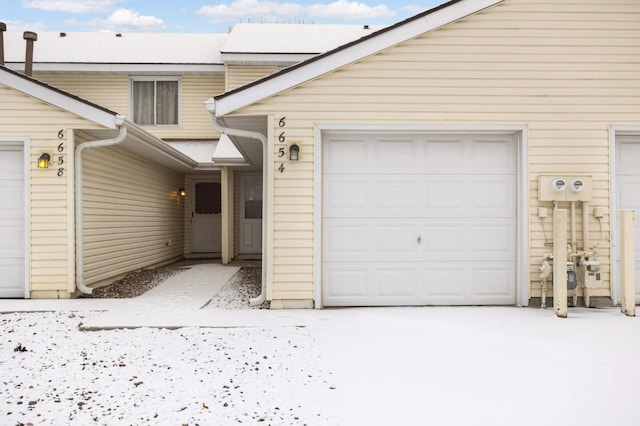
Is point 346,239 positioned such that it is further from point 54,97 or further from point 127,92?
point 127,92

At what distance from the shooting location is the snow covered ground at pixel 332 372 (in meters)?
3.04

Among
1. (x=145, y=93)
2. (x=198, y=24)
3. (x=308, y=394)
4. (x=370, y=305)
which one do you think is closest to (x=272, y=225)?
(x=370, y=305)

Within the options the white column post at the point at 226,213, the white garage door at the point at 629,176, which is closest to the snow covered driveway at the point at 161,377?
the white garage door at the point at 629,176

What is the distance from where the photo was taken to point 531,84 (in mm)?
6258

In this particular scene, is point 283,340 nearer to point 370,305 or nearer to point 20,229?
point 370,305

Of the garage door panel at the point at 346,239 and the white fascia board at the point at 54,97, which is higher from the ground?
the white fascia board at the point at 54,97

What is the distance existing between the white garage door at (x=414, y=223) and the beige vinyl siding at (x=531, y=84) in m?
0.35

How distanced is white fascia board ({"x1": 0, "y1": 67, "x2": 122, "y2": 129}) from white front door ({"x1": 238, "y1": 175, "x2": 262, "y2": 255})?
21.0 feet

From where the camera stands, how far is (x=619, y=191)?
6.46 metres

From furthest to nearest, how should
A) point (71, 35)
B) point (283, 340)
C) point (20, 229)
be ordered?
point (71, 35) < point (20, 229) < point (283, 340)

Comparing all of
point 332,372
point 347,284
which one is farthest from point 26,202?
point 332,372

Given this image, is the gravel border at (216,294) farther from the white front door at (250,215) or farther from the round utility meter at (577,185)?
the round utility meter at (577,185)

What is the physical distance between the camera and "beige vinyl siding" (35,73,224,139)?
12.3 m

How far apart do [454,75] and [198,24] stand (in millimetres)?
107818
